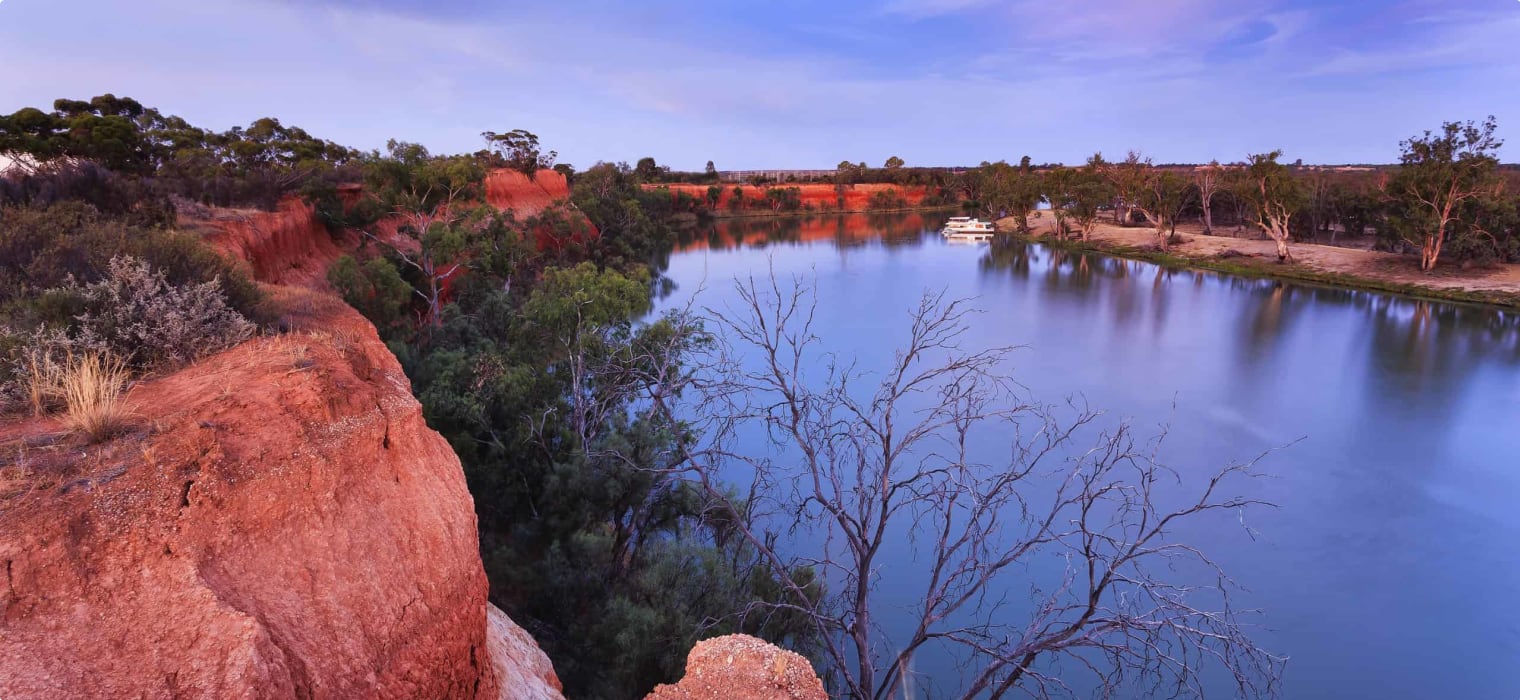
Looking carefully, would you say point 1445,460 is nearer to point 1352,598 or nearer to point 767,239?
point 1352,598

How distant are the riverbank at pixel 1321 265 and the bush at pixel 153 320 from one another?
3945 centimetres

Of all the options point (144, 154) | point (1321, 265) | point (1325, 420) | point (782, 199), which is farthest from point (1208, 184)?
point (144, 154)

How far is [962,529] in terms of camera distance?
40.8 ft

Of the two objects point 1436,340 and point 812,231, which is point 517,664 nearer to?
point 1436,340

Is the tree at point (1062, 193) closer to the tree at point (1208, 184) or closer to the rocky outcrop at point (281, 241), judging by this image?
the tree at point (1208, 184)

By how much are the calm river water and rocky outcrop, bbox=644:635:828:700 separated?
24.6 feet

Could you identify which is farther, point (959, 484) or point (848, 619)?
point (848, 619)

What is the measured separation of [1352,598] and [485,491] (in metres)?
13.2

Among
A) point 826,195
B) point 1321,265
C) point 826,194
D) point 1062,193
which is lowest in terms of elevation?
point 1321,265

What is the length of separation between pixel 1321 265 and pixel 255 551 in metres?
45.7

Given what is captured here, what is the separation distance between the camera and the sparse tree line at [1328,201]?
3097 cm

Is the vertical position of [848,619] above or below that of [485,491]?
below

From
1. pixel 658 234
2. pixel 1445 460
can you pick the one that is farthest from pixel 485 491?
pixel 658 234

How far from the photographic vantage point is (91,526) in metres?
3.57
